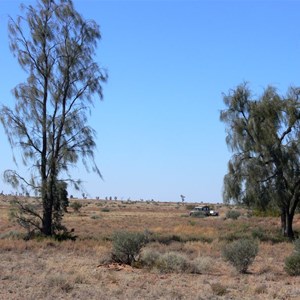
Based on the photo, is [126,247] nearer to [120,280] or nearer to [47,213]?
[120,280]

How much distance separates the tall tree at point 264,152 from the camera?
1331 inches

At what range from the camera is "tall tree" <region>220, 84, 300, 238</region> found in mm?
33812

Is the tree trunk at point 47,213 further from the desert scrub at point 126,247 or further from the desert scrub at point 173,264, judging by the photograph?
the desert scrub at point 173,264

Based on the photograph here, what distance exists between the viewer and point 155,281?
15359 millimetres

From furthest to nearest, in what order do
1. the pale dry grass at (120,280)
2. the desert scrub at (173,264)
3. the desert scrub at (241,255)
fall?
the desert scrub at (241,255)
the desert scrub at (173,264)
the pale dry grass at (120,280)

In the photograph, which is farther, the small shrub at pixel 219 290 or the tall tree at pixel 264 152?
the tall tree at pixel 264 152

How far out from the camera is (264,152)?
34.4m

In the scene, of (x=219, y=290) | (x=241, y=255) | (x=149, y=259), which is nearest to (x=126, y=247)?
(x=149, y=259)

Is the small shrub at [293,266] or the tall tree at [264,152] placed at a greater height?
the tall tree at [264,152]

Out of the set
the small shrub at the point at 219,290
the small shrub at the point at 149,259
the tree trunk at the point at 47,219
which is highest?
the tree trunk at the point at 47,219

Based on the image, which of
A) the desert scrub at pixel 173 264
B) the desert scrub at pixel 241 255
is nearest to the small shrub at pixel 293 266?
the desert scrub at pixel 241 255

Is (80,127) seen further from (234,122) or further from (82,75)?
(234,122)

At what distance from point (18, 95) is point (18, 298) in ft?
A: 66.9

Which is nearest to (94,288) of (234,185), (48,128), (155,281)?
(155,281)
